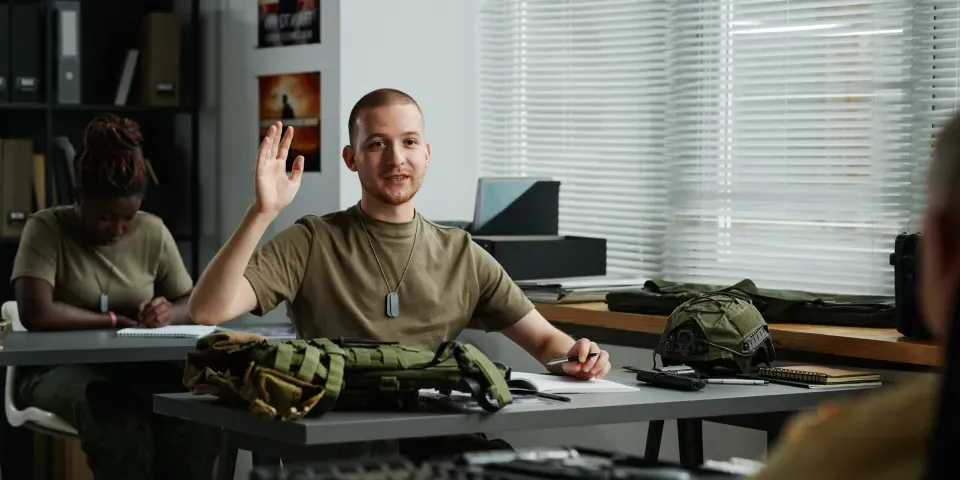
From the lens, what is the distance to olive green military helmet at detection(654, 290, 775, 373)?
2869 millimetres

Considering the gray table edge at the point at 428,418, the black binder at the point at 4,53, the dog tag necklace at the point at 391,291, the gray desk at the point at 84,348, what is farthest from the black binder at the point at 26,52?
the gray table edge at the point at 428,418

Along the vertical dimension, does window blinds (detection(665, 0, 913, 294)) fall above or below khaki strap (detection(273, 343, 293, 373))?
above

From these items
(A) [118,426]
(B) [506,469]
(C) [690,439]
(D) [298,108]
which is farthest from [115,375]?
(B) [506,469]

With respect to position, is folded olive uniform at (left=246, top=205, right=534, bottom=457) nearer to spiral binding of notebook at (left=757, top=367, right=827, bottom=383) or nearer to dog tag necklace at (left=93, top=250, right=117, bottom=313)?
spiral binding of notebook at (left=757, top=367, right=827, bottom=383)

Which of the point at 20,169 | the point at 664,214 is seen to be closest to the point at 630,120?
the point at 664,214

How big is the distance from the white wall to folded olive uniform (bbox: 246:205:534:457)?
165 centimetres

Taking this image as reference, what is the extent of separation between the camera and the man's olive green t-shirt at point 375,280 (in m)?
2.98

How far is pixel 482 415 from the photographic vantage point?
227 centimetres

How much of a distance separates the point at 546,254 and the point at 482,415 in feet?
6.22

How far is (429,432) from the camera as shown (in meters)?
2.23

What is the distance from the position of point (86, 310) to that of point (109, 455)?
1.81 ft

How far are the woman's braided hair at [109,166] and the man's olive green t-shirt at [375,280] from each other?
1349 millimetres

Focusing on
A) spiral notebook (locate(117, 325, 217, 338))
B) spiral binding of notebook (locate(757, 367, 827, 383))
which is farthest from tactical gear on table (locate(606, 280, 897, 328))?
spiral notebook (locate(117, 325, 217, 338))

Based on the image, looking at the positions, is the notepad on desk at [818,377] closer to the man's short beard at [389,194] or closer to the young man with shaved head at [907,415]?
the man's short beard at [389,194]
